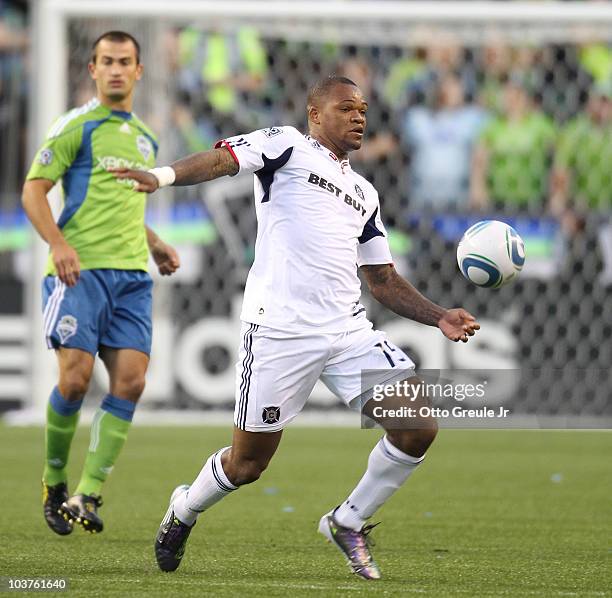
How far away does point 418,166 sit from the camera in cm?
1348

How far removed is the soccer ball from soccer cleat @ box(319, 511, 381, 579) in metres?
1.05

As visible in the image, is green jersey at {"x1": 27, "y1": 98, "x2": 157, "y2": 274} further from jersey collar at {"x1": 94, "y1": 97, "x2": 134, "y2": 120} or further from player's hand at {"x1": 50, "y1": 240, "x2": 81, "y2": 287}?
player's hand at {"x1": 50, "y1": 240, "x2": 81, "y2": 287}

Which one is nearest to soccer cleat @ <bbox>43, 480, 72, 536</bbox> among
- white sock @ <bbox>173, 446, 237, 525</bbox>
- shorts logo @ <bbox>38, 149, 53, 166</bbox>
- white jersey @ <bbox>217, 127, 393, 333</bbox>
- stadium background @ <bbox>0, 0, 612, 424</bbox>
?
white sock @ <bbox>173, 446, 237, 525</bbox>

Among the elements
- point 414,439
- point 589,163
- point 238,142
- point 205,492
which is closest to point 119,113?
point 238,142

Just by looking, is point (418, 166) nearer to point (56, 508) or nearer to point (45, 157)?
point (45, 157)

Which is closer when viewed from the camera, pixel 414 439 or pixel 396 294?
pixel 414 439

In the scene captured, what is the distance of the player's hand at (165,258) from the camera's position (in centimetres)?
742

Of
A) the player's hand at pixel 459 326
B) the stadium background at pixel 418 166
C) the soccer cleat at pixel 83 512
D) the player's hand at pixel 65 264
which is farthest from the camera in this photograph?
the stadium background at pixel 418 166

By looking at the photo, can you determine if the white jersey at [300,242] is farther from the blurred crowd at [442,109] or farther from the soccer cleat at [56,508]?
the blurred crowd at [442,109]

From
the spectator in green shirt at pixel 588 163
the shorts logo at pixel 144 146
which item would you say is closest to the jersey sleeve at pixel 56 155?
the shorts logo at pixel 144 146

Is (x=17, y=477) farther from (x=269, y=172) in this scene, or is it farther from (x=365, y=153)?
(x=365, y=153)

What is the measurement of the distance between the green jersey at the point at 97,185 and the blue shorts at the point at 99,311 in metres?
0.07

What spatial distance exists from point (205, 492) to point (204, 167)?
4.22 feet

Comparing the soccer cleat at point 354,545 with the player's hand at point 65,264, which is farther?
the player's hand at point 65,264
